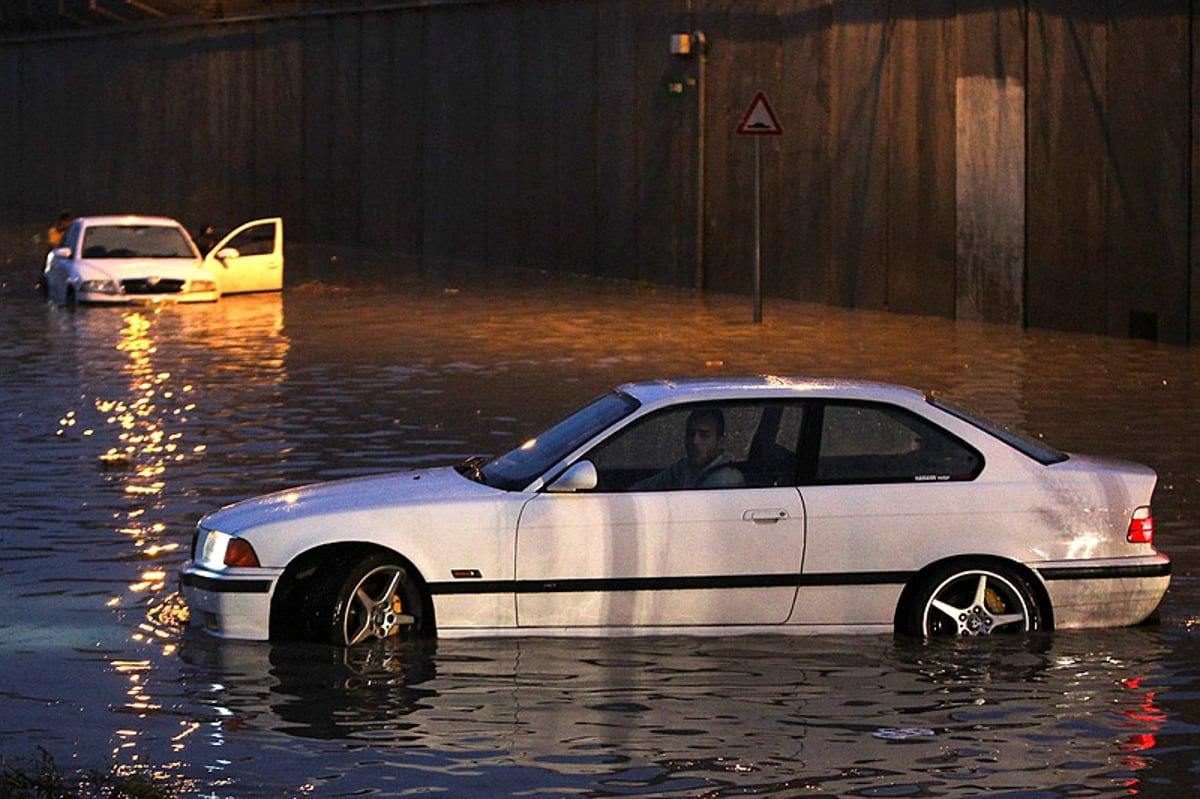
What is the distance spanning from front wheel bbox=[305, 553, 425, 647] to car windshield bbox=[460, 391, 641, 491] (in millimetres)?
596

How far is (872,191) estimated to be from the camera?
97.7 ft

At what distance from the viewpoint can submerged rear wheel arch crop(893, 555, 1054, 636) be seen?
9.78m

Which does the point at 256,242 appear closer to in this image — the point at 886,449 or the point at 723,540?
the point at 886,449

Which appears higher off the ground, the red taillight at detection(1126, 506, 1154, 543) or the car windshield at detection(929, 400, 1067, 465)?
the car windshield at detection(929, 400, 1067, 465)

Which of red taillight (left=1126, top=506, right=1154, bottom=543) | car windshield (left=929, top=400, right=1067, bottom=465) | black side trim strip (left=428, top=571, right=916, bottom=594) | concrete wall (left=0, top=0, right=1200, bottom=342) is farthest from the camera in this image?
concrete wall (left=0, top=0, right=1200, bottom=342)

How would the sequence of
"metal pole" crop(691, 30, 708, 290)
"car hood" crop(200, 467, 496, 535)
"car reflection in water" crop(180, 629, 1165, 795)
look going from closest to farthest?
"car reflection in water" crop(180, 629, 1165, 795) < "car hood" crop(200, 467, 496, 535) < "metal pole" crop(691, 30, 708, 290)

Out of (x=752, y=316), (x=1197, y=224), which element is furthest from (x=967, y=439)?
(x=752, y=316)

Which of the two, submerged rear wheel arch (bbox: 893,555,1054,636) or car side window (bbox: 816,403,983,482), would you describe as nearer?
submerged rear wheel arch (bbox: 893,555,1054,636)

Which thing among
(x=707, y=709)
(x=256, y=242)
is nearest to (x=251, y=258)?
(x=256, y=242)

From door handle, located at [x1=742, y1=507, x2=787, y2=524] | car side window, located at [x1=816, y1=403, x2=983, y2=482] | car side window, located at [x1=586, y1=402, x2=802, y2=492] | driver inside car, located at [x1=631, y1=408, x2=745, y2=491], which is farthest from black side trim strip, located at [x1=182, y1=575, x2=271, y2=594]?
car side window, located at [x1=816, y1=403, x2=983, y2=482]

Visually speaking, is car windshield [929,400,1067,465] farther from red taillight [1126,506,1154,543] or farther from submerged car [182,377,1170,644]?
red taillight [1126,506,1154,543]

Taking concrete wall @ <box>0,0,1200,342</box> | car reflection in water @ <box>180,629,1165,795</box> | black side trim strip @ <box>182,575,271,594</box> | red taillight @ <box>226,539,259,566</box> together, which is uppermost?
concrete wall @ <box>0,0,1200,342</box>

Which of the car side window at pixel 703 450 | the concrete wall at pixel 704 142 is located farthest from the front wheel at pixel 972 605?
the concrete wall at pixel 704 142

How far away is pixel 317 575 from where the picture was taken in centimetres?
971
